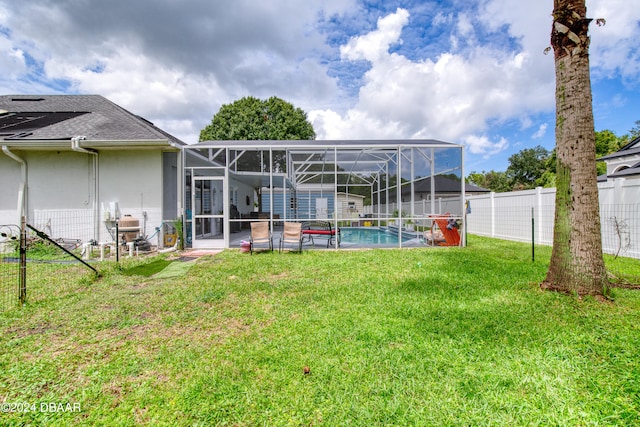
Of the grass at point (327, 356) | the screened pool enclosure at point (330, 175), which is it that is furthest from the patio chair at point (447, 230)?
the grass at point (327, 356)

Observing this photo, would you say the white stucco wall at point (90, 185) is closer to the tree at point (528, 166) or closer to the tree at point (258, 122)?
the tree at point (258, 122)

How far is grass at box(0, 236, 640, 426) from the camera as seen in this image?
194 centimetres

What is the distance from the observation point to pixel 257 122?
28.2 meters

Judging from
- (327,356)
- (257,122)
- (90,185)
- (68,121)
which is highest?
(257,122)

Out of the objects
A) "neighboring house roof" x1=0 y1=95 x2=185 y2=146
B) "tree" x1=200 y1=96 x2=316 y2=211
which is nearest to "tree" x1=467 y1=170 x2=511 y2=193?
"tree" x1=200 y1=96 x2=316 y2=211

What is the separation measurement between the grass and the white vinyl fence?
4092 mm

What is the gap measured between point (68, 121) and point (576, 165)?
14344 millimetres

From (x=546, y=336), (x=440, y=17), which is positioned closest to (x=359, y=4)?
(x=440, y=17)

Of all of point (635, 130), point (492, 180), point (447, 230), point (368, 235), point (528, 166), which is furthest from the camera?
point (492, 180)

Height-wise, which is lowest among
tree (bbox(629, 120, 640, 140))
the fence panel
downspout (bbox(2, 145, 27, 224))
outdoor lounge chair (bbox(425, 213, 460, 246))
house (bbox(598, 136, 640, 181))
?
the fence panel

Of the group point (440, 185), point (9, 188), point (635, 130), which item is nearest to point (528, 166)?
point (635, 130)

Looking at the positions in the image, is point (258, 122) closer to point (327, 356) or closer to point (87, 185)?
point (87, 185)

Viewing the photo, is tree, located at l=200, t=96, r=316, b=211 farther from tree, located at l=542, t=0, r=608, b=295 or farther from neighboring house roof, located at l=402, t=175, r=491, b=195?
tree, located at l=542, t=0, r=608, b=295

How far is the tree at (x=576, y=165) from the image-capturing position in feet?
13.3
